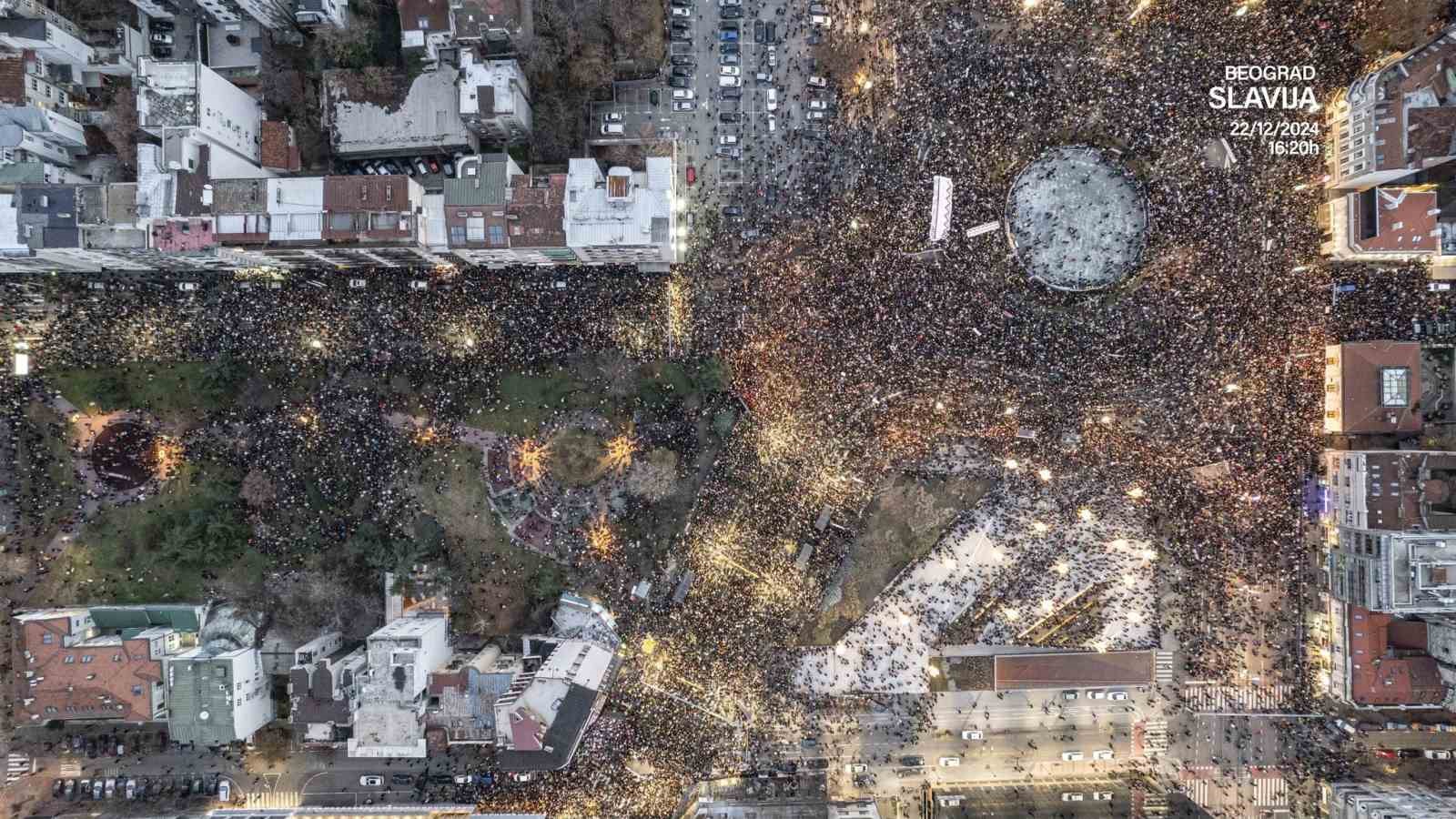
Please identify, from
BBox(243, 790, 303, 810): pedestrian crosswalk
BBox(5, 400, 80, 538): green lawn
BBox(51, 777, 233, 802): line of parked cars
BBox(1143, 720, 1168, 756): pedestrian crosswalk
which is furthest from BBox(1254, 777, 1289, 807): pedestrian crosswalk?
BBox(5, 400, 80, 538): green lawn

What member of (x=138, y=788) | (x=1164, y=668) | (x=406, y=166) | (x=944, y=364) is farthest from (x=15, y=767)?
(x=1164, y=668)

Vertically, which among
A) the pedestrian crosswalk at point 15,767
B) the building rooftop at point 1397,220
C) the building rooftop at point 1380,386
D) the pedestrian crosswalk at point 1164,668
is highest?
the building rooftop at point 1397,220

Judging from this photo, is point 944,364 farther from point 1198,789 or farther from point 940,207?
point 1198,789

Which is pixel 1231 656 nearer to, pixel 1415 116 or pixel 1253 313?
pixel 1253 313

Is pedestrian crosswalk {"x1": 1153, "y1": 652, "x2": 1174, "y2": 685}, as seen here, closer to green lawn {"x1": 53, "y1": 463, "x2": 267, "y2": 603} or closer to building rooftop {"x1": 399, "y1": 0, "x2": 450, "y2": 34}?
green lawn {"x1": 53, "y1": 463, "x2": 267, "y2": 603}

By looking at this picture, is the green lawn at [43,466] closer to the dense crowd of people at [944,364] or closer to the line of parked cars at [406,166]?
the dense crowd of people at [944,364]

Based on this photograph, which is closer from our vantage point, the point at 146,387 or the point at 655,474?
the point at 655,474

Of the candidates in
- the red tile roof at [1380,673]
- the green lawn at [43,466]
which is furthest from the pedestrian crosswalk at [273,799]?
the red tile roof at [1380,673]
